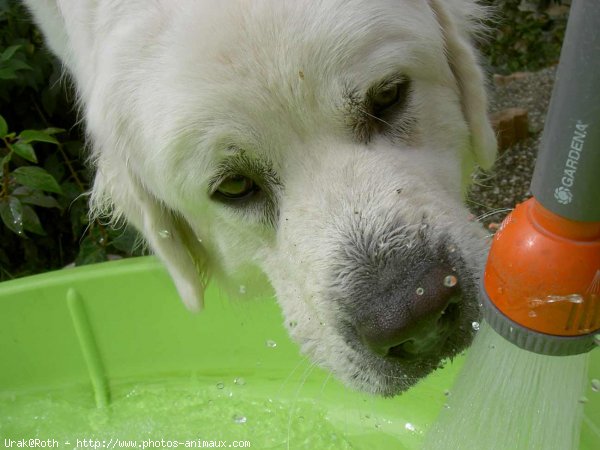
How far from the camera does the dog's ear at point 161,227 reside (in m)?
1.93

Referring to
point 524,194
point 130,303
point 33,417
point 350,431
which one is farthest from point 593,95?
point 524,194

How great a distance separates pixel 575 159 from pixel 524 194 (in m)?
2.69

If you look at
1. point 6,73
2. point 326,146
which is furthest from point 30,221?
point 326,146

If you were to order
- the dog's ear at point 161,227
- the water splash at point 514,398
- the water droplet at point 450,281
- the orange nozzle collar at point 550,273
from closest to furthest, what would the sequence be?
the orange nozzle collar at point 550,273 → the water splash at point 514,398 → the water droplet at point 450,281 → the dog's ear at point 161,227

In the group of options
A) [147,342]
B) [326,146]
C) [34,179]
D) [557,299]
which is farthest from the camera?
[147,342]

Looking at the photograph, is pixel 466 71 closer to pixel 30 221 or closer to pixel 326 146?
pixel 326 146

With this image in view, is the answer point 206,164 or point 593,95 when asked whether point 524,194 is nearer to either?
point 206,164

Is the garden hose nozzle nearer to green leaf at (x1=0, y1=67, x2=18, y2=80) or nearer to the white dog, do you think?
the white dog

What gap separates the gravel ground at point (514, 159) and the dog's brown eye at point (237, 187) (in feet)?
5.17

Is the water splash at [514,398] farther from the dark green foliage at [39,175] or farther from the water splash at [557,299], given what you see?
the dark green foliage at [39,175]

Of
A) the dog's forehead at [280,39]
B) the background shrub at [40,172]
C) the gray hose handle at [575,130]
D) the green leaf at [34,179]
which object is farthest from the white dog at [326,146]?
the background shrub at [40,172]

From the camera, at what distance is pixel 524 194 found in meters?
3.46

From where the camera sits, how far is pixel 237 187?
1.64 metres

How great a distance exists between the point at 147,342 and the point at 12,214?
68cm
